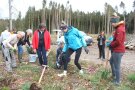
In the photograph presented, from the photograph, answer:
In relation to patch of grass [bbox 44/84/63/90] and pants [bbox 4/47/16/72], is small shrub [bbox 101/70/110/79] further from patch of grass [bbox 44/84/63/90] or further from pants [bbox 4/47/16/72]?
pants [bbox 4/47/16/72]

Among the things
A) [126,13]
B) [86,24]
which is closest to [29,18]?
[86,24]

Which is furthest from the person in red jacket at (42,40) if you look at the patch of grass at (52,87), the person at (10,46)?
the patch of grass at (52,87)

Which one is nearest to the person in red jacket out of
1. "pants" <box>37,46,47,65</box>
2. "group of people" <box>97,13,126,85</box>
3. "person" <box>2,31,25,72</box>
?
"pants" <box>37,46,47,65</box>

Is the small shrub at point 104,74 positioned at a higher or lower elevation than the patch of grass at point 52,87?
higher

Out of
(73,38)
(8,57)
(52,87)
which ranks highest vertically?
(73,38)

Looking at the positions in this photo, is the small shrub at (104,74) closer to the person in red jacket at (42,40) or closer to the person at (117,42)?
the person at (117,42)

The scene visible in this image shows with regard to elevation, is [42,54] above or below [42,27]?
below

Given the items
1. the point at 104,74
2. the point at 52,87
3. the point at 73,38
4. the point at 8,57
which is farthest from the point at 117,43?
the point at 8,57

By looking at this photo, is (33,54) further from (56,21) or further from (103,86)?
(56,21)

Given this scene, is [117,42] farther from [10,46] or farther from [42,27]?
[10,46]

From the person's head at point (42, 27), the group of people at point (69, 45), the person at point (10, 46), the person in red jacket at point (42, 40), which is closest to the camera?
the group of people at point (69, 45)

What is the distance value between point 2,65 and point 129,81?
16.8 feet

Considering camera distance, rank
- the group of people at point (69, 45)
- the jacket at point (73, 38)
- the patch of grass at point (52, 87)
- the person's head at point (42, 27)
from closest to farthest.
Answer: the patch of grass at point (52, 87)
the group of people at point (69, 45)
the jacket at point (73, 38)
the person's head at point (42, 27)

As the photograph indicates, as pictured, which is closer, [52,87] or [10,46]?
[52,87]
